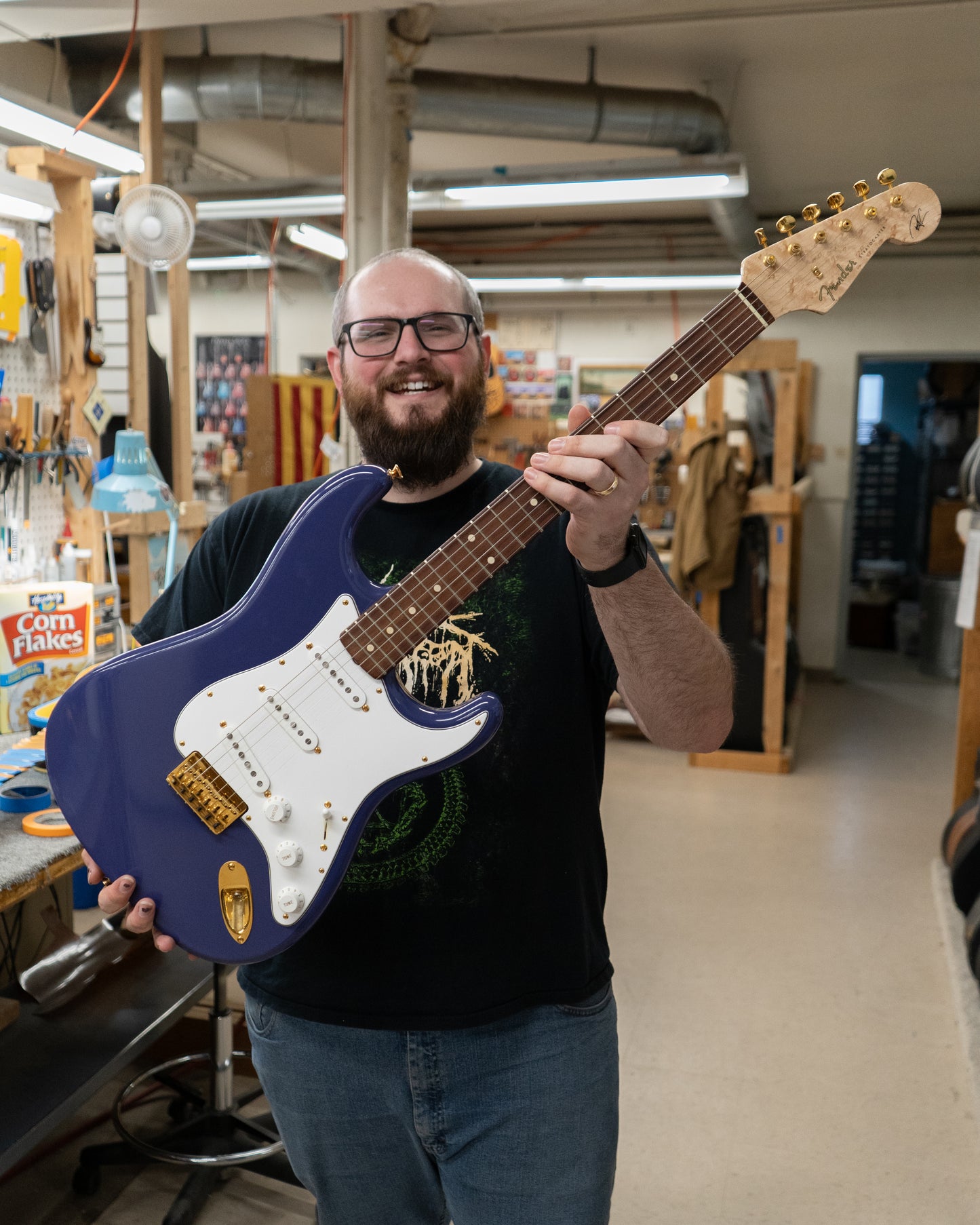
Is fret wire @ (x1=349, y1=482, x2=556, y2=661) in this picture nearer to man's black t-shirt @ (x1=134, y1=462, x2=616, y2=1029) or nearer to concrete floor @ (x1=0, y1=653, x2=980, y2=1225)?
man's black t-shirt @ (x1=134, y1=462, x2=616, y2=1029)

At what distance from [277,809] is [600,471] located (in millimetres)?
552

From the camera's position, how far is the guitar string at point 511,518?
1.10 metres

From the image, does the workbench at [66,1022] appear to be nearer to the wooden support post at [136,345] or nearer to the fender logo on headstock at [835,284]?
the wooden support post at [136,345]

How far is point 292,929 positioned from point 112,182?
10.2ft

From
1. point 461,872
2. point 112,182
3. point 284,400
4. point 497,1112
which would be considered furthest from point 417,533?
point 284,400

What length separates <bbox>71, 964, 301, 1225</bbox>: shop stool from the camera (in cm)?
222

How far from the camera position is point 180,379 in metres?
3.43

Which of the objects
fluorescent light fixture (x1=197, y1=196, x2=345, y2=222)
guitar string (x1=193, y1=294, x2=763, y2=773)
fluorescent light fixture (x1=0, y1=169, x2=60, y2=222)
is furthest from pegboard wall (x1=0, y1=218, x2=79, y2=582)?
fluorescent light fixture (x1=197, y1=196, x2=345, y2=222)

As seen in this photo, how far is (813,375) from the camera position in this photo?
8.02 meters

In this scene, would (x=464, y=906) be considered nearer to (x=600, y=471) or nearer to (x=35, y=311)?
(x=600, y=471)

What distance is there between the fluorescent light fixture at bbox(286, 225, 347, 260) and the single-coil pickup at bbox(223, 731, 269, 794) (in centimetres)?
471

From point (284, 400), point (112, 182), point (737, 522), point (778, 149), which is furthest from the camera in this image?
point (778, 149)

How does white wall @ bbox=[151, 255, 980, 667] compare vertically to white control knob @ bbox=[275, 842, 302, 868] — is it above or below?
above

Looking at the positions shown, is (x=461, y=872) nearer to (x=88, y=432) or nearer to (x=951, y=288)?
(x=88, y=432)
